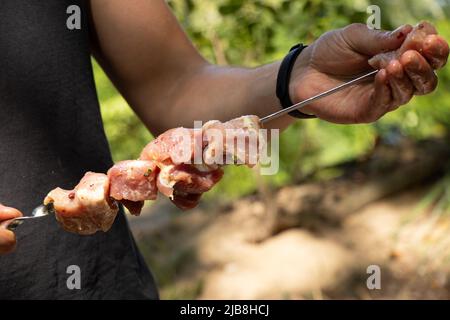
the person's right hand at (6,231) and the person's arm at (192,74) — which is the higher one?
the person's arm at (192,74)

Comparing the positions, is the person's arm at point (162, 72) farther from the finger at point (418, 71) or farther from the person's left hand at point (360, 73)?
the finger at point (418, 71)

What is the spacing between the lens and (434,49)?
4.04ft

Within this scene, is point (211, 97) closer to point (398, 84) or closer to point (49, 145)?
point (49, 145)

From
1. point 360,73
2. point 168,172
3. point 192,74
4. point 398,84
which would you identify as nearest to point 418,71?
point 398,84

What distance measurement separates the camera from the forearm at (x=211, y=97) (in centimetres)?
161

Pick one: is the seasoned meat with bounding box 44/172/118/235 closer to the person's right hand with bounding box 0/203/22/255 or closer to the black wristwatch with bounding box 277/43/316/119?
the person's right hand with bounding box 0/203/22/255

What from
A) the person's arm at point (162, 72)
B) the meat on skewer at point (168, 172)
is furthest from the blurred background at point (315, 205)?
the meat on skewer at point (168, 172)

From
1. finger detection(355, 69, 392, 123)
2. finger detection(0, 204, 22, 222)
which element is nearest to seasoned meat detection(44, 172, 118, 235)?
finger detection(0, 204, 22, 222)

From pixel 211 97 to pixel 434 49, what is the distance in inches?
26.0

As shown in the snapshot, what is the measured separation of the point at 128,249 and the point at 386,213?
7.25 feet

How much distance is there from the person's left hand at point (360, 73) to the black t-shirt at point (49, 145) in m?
0.56

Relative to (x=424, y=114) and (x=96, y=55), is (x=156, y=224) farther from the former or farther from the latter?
(x=96, y=55)
